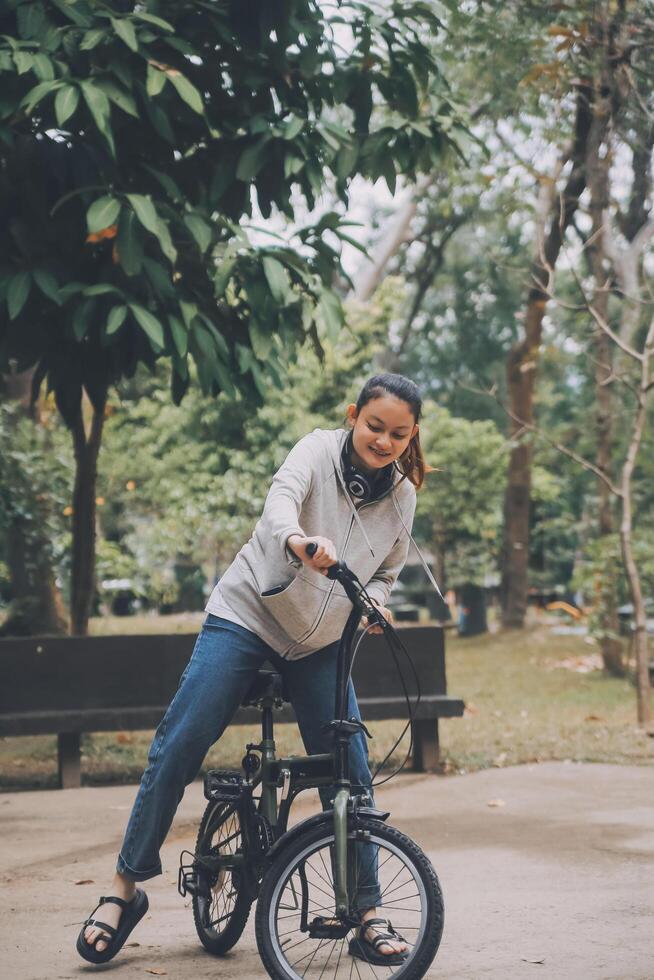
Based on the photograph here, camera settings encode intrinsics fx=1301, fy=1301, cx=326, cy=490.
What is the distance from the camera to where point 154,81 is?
5824 mm

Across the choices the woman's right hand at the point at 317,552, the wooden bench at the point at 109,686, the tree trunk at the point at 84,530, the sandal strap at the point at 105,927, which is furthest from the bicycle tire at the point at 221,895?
the tree trunk at the point at 84,530

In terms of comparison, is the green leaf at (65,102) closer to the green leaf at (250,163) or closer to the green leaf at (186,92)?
the green leaf at (186,92)

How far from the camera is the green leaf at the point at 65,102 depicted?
536 cm

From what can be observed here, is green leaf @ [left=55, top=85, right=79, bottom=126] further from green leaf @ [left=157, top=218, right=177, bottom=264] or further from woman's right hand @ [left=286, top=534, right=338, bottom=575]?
woman's right hand @ [left=286, top=534, right=338, bottom=575]

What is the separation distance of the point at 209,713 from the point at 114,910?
2.29 ft

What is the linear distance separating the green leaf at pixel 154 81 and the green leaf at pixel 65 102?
1.14ft

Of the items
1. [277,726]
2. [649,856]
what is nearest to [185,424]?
[277,726]

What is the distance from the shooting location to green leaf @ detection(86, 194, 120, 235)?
569 centimetres

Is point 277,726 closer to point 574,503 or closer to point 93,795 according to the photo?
point 93,795

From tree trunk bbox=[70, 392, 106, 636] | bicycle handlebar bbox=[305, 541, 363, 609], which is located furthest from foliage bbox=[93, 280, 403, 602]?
bicycle handlebar bbox=[305, 541, 363, 609]

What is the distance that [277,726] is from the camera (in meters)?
10.6

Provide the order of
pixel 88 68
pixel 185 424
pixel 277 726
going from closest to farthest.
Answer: pixel 88 68
pixel 277 726
pixel 185 424

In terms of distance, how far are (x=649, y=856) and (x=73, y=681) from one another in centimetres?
352

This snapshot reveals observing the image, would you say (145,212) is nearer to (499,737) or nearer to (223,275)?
(223,275)
